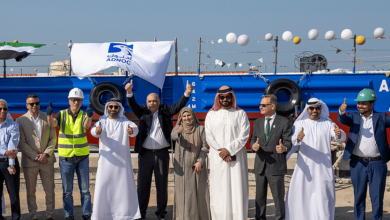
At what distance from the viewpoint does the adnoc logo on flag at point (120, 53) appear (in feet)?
23.6

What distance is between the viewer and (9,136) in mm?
4270

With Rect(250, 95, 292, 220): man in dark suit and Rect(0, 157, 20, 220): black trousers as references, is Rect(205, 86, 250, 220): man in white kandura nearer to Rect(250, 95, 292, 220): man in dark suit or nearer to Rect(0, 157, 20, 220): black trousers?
Rect(250, 95, 292, 220): man in dark suit

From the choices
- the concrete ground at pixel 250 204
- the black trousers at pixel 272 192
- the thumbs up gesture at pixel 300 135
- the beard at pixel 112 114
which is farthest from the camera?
the concrete ground at pixel 250 204

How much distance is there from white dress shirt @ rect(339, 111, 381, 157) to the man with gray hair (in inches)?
143

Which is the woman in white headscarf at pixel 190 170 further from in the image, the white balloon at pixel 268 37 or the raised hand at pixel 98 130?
the white balloon at pixel 268 37

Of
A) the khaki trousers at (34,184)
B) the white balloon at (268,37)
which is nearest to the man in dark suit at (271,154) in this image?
the khaki trousers at (34,184)

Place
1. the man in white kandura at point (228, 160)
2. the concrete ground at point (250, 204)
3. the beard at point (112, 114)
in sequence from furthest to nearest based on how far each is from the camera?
1. the concrete ground at point (250, 204)
2. the beard at point (112, 114)
3. the man in white kandura at point (228, 160)

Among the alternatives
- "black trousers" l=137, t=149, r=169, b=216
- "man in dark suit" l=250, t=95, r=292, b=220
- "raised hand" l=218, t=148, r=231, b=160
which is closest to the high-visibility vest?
"black trousers" l=137, t=149, r=169, b=216

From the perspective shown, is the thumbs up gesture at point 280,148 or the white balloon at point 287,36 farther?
the white balloon at point 287,36

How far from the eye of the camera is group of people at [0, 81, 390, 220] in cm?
411

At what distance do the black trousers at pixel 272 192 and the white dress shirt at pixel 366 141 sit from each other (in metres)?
0.91

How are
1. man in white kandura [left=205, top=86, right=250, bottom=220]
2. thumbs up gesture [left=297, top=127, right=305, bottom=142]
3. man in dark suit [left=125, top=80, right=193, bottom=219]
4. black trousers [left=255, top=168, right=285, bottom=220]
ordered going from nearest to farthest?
thumbs up gesture [left=297, top=127, right=305, bottom=142] → man in white kandura [left=205, top=86, right=250, bottom=220] → black trousers [left=255, top=168, right=285, bottom=220] → man in dark suit [left=125, top=80, right=193, bottom=219]

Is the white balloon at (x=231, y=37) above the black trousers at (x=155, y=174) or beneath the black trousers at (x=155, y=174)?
above

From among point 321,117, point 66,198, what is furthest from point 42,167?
point 321,117
